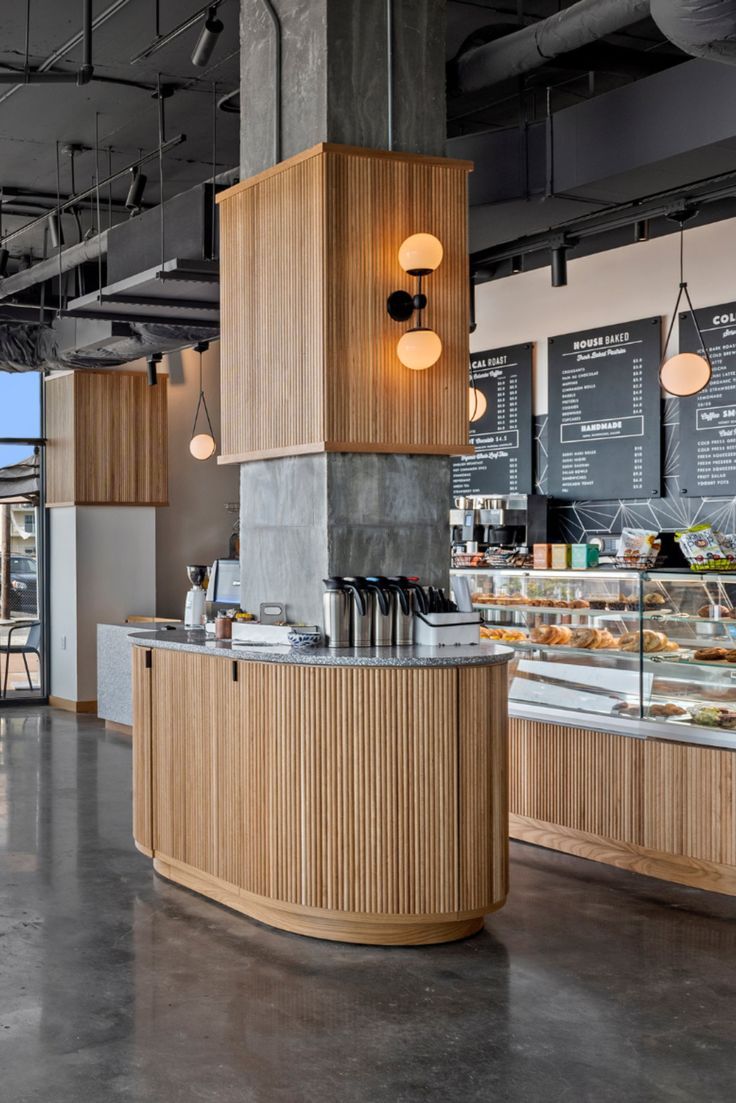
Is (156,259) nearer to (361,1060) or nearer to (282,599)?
(282,599)

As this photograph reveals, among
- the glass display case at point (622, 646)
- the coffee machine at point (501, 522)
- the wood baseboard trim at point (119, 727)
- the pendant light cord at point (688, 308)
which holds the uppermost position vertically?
the pendant light cord at point (688, 308)

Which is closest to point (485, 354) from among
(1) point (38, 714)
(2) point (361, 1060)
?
(1) point (38, 714)

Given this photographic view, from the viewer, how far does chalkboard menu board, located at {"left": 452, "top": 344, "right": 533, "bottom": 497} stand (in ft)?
30.8

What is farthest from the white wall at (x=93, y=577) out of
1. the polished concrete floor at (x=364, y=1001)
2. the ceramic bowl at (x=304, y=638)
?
the ceramic bowl at (x=304, y=638)

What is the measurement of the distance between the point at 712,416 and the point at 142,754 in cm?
438

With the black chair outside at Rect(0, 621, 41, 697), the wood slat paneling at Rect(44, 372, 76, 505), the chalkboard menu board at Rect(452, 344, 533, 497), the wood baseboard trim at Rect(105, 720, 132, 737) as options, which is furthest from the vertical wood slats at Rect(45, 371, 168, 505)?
the chalkboard menu board at Rect(452, 344, 533, 497)

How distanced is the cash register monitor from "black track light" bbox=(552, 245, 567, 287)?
2.73 meters

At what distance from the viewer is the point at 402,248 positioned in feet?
16.4

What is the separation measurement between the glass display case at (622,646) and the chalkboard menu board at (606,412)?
Result: 225cm

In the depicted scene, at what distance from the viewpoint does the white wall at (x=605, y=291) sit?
785cm

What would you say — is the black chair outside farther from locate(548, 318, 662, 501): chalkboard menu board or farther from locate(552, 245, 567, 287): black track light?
locate(552, 245, 567, 287): black track light

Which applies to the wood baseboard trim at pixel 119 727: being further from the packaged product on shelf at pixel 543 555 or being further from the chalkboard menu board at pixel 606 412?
the packaged product on shelf at pixel 543 555

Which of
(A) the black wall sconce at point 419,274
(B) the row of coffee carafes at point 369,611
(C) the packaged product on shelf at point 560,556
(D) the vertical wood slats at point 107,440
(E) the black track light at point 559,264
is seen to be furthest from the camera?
(D) the vertical wood slats at point 107,440

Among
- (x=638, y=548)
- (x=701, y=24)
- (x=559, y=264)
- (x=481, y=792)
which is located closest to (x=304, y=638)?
(x=481, y=792)
